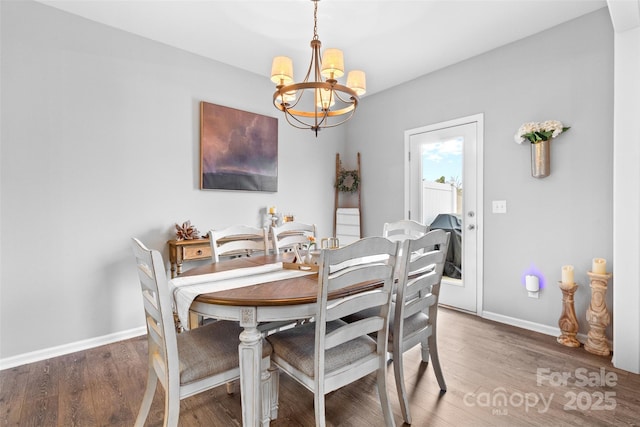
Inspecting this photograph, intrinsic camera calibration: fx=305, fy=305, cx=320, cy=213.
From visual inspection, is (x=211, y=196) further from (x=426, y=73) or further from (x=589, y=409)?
(x=589, y=409)

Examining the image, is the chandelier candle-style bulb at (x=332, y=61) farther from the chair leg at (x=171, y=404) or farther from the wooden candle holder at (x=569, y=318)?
the wooden candle holder at (x=569, y=318)

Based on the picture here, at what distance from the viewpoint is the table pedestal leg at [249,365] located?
1282 mm

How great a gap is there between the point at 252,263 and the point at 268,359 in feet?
2.33

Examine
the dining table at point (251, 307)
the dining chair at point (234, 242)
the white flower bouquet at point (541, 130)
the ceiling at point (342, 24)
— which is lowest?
the dining table at point (251, 307)

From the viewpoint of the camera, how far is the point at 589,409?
1696 millimetres

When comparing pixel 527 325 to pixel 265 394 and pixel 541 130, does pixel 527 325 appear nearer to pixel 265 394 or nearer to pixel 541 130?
pixel 541 130

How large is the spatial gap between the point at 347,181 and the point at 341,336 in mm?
3304

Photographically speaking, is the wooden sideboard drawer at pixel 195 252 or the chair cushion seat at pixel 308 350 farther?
the wooden sideboard drawer at pixel 195 252

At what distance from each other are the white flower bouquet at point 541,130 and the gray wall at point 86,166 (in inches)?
116

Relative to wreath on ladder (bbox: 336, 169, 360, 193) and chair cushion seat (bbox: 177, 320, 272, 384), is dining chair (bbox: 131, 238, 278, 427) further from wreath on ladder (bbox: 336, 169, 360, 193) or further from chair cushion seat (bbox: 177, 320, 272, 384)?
wreath on ladder (bbox: 336, 169, 360, 193)

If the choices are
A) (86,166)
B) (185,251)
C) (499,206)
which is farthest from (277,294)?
(499,206)

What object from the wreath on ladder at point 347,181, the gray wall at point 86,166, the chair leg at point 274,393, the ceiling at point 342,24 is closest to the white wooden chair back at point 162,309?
the chair leg at point 274,393

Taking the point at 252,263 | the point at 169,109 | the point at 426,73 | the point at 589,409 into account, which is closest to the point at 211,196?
the point at 169,109

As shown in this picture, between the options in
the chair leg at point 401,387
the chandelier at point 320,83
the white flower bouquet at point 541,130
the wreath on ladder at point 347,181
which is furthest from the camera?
the wreath on ladder at point 347,181
